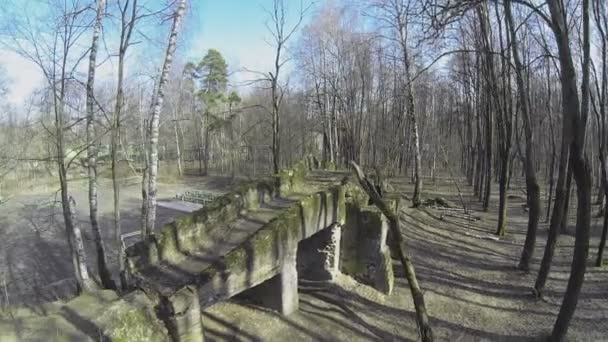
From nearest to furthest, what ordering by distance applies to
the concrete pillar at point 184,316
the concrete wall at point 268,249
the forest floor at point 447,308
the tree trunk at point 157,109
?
the concrete pillar at point 184,316 < the concrete wall at point 268,249 < the forest floor at point 447,308 < the tree trunk at point 157,109

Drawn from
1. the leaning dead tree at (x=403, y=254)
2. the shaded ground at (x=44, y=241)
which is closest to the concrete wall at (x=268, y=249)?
the leaning dead tree at (x=403, y=254)

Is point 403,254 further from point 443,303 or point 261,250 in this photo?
point 443,303

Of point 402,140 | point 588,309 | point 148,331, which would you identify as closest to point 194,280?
point 148,331

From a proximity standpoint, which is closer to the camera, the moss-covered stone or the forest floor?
the moss-covered stone

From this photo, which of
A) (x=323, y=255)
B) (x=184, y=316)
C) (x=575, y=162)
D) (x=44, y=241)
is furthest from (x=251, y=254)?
(x=44, y=241)

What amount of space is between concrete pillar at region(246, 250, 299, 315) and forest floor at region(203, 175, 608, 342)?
0.19 metres

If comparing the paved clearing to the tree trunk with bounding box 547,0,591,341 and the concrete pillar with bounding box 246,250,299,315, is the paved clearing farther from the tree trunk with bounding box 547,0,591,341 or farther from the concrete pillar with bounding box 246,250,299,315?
the tree trunk with bounding box 547,0,591,341

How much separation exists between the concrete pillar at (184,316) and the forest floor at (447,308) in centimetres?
175

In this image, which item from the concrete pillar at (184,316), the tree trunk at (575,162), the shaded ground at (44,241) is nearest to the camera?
the concrete pillar at (184,316)

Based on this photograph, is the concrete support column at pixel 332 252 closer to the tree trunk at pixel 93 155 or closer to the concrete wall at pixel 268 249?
the concrete wall at pixel 268 249

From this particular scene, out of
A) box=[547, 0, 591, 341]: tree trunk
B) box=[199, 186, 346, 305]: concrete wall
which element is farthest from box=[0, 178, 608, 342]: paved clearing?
box=[199, 186, 346, 305]: concrete wall

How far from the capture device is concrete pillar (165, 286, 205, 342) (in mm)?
4977

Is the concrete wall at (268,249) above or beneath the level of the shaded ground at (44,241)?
above

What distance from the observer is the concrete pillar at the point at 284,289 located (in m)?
7.38
